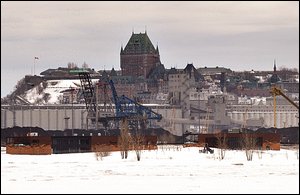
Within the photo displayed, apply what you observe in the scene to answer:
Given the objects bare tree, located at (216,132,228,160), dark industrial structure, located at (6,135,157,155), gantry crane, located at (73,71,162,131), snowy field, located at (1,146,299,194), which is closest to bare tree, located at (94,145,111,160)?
dark industrial structure, located at (6,135,157,155)

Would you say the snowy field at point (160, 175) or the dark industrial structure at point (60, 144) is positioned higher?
the dark industrial structure at point (60, 144)

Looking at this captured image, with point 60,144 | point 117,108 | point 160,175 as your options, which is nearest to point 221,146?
point 60,144

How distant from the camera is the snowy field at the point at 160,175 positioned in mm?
32250

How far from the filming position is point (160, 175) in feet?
133

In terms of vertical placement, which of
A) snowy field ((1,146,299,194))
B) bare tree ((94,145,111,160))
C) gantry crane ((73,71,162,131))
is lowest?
snowy field ((1,146,299,194))

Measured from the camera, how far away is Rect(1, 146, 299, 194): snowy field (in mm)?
32250

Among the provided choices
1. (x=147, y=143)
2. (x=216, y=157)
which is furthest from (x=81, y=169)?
(x=147, y=143)

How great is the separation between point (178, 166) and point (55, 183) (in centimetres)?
1443

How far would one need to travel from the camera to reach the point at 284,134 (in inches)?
4225

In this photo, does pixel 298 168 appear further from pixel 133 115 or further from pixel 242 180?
pixel 133 115

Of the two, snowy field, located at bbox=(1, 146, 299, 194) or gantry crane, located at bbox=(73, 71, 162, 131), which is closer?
snowy field, located at bbox=(1, 146, 299, 194)

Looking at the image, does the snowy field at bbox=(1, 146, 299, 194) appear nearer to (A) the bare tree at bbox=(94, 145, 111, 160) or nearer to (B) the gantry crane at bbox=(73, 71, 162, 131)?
(A) the bare tree at bbox=(94, 145, 111, 160)

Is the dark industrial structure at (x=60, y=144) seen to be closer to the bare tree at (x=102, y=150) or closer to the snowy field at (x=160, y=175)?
the bare tree at (x=102, y=150)

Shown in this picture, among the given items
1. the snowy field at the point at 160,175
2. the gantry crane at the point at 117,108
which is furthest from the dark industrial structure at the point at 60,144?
the gantry crane at the point at 117,108
